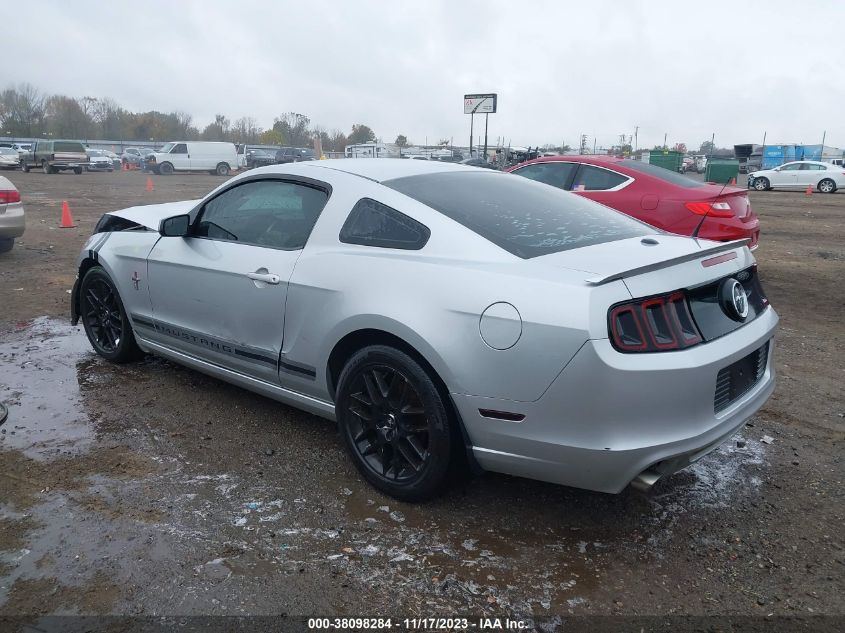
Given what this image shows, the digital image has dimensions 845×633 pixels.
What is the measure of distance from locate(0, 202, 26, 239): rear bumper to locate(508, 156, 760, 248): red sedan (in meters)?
6.91

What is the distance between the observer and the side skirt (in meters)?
3.55

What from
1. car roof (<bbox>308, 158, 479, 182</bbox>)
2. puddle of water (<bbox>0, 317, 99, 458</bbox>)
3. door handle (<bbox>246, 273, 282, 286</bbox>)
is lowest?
puddle of water (<bbox>0, 317, 99, 458</bbox>)

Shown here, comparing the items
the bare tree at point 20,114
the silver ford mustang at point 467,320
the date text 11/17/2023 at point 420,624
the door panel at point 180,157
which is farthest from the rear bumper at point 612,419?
the bare tree at point 20,114

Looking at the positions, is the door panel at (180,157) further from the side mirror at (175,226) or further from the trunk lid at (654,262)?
the trunk lid at (654,262)

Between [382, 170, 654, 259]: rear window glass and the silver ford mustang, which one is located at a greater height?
[382, 170, 654, 259]: rear window glass

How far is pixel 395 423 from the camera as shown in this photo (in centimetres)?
311

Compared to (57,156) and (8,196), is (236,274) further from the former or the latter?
(57,156)

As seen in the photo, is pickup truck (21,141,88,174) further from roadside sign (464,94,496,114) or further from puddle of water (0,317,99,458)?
puddle of water (0,317,99,458)

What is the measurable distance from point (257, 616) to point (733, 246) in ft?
8.42

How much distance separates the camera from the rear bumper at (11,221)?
873 cm

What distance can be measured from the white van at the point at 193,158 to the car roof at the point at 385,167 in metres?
36.9

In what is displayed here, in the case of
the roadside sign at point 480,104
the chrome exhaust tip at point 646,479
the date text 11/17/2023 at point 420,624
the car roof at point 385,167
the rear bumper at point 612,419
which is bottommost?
the date text 11/17/2023 at point 420,624

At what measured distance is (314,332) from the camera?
3379mm

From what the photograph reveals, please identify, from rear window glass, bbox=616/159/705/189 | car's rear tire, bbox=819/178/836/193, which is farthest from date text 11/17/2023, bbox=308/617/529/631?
car's rear tire, bbox=819/178/836/193
